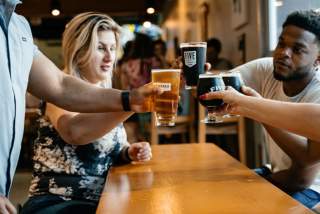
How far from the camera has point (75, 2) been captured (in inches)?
359

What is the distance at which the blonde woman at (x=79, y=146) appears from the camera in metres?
1.86

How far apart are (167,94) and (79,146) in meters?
0.56

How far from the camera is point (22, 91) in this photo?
1.53 metres

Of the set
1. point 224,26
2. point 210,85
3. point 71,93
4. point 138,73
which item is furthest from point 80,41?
point 224,26

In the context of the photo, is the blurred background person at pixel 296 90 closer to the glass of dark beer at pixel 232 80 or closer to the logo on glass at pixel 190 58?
the glass of dark beer at pixel 232 80

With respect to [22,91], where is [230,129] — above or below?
below

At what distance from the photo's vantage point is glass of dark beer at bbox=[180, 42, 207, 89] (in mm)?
1737

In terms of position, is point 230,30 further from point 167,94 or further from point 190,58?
point 167,94

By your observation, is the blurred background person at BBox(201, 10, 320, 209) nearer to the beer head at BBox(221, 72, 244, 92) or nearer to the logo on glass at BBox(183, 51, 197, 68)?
the beer head at BBox(221, 72, 244, 92)

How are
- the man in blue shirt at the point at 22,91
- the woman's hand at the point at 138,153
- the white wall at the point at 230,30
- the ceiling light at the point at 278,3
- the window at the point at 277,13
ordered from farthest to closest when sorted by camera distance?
the white wall at the point at 230,30, the ceiling light at the point at 278,3, the window at the point at 277,13, the woman's hand at the point at 138,153, the man in blue shirt at the point at 22,91

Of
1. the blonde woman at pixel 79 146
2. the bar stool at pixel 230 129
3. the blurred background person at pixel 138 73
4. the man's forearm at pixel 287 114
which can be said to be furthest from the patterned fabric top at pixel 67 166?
the blurred background person at pixel 138 73

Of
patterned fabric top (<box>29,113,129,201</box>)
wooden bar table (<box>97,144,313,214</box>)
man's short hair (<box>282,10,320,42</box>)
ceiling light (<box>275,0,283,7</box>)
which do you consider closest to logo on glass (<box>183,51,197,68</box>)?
wooden bar table (<box>97,144,313,214</box>)

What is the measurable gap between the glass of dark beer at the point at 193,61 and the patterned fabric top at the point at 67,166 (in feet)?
1.73

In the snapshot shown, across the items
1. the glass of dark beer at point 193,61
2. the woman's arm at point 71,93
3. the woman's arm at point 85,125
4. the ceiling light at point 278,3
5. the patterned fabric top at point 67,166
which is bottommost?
the patterned fabric top at point 67,166
